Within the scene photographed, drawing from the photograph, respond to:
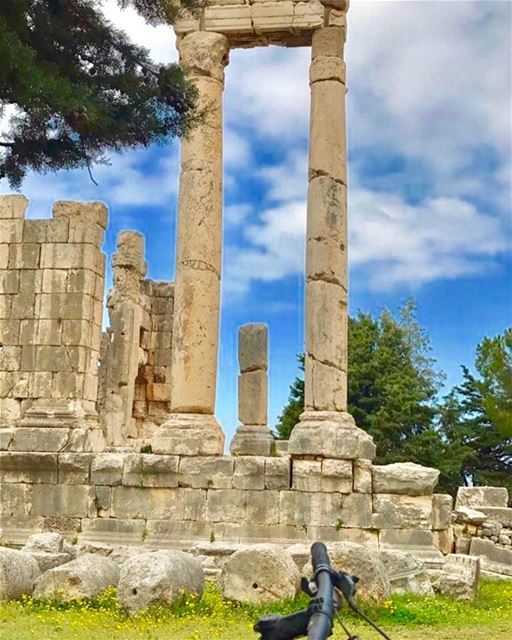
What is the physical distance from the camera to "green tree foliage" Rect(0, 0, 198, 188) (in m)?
7.30

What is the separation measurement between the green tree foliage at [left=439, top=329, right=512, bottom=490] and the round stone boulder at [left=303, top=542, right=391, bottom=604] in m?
23.9

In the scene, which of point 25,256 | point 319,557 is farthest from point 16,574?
point 319,557

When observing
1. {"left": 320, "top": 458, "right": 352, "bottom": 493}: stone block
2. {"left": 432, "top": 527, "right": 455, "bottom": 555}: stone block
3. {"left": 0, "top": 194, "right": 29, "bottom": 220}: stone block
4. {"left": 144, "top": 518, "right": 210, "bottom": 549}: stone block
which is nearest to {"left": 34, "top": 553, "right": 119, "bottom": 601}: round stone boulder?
{"left": 144, "top": 518, "right": 210, "bottom": 549}: stone block

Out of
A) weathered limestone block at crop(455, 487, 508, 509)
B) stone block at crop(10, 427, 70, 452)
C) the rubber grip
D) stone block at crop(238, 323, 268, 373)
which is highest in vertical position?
stone block at crop(238, 323, 268, 373)

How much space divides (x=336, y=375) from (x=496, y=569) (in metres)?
4.31

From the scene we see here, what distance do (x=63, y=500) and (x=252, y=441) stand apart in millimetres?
6692

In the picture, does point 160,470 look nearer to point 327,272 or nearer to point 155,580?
point 327,272

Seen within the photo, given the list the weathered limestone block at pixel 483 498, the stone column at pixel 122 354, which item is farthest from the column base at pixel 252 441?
the weathered limestone block at pixel 483 498

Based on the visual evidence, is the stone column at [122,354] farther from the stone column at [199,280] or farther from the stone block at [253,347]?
the stone column at [199,280]

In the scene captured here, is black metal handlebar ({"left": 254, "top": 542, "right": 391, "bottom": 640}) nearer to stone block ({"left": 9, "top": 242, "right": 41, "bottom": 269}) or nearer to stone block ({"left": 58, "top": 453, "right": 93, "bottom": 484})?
stone block ({"left": 58, "top": 453, "right": 93, "bottom": 484})

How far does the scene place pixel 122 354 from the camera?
2117 centimetres

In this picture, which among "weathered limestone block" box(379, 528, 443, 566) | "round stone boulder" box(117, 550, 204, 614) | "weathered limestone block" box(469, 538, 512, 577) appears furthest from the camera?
"weathered limestone block" box(469, 538, 512, 577)

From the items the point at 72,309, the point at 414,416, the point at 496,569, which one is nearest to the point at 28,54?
the point at 72,309

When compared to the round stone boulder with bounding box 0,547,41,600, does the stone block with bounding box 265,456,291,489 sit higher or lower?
higher
